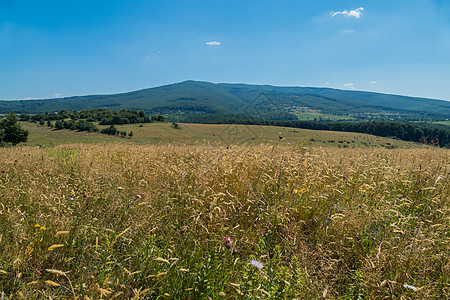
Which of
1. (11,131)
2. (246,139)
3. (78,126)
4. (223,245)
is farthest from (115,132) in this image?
(223,245)

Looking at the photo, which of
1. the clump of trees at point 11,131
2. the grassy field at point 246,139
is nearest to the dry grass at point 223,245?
the grassy field at point 246,139

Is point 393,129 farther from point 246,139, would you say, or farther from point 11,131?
point 11,131

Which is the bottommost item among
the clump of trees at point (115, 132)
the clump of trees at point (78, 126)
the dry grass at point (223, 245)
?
the clump of trees at point (115, 132)

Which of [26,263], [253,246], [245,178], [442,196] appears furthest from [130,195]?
[442,196]

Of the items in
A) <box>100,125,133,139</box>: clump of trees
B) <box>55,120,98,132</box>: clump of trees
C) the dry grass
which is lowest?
<box>100,125,133,139</box>: clump of trees

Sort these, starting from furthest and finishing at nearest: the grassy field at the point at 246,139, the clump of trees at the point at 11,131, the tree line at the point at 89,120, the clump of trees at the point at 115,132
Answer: the tree line at the point at 89,120, the clump of trees at the point at 115,132, the clump of trees at the point at 11,131, the grassy field at the point at 246,139

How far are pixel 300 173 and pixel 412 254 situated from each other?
2.06m

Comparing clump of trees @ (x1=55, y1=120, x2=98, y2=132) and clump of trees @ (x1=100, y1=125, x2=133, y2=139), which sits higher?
clump of trees @ (x1=55, y1=120, x2=98, y2=132)

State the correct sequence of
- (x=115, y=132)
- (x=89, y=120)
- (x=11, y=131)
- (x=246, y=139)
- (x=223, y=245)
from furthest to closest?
(x=89, y=120)
(x=115, y=132)
(x=11, y=131)
(x=246, y=139)
(x=223, y=245)

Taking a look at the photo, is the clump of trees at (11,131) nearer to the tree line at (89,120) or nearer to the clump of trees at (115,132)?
the clump of trees at (115,132)

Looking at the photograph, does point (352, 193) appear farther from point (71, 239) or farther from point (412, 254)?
point (71, 239)

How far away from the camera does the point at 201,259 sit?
2197mm

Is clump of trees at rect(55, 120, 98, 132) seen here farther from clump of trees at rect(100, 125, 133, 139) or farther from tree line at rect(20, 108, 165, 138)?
clump of trees at rect(100, 125, 133, 139)

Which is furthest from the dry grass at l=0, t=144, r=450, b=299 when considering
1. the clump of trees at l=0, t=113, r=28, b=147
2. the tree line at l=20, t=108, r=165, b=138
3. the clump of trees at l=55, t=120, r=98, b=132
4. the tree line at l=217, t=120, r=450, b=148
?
the clump of trees at l=55, t=120, r=98, b=132
